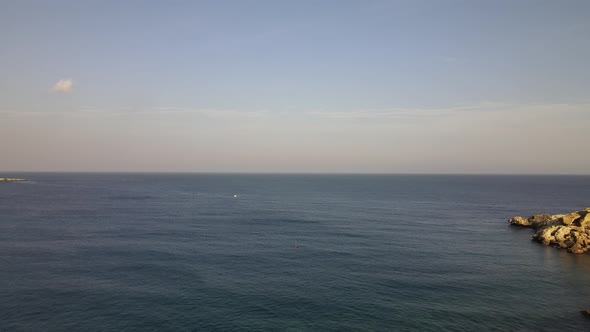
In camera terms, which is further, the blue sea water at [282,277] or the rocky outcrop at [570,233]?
the rocky outcrop at [570,233]

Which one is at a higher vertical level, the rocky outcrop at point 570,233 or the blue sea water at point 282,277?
the rocky outcrop at point 570,233

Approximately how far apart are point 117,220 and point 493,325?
11402 cm

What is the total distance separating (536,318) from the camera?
50125mm

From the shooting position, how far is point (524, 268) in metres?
72.8

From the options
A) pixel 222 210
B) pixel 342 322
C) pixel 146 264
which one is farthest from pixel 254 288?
pixel 222 210

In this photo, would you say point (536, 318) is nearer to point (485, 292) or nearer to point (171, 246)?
point (485, 292)

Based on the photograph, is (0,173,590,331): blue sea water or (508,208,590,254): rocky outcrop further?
(508,208,590,254): rocky outcrop

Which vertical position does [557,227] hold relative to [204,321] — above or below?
above

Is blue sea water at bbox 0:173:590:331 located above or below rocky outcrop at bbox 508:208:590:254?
below

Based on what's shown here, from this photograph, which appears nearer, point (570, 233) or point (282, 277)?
point (282, 277)

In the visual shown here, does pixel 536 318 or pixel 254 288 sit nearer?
pixel 536 318

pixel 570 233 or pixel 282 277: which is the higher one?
pixel 570 233

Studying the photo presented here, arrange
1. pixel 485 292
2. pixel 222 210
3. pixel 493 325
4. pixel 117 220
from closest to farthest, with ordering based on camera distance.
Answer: pixel 493 325
pixel 485 292
pixel 117 220
pixel 222 210

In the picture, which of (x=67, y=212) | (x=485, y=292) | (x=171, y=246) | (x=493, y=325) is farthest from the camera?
(x=67, y=212)
